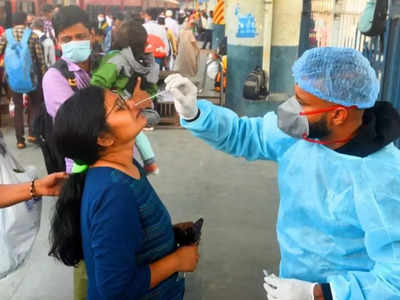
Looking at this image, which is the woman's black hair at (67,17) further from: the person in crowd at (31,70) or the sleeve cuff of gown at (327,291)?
the person in crowd at (31,70)

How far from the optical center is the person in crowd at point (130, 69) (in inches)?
118

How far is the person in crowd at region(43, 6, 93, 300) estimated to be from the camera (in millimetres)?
2549

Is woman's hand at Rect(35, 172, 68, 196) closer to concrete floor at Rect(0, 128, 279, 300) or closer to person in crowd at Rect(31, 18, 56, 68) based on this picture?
concrete floor at Rect(0, 128, 279, 300)

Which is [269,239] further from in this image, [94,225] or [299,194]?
[94,225]

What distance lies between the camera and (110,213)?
1.45 metres

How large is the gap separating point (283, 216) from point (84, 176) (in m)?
0.74

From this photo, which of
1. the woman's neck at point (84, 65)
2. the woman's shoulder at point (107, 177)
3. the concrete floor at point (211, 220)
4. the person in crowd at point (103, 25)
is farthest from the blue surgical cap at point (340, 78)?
the person in crowd at point (103, 25)

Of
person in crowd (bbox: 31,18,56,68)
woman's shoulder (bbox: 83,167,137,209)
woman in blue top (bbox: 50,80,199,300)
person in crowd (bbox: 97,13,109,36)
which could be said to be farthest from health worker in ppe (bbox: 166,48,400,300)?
person in crowd (bbox: 97,13,109,36)

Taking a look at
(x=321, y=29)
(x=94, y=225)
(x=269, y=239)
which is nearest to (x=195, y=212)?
(x=269, y=239)

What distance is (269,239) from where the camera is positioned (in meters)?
3.88

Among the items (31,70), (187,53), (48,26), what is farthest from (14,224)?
(187,53)

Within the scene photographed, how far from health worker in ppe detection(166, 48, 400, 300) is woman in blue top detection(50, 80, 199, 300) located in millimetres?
398

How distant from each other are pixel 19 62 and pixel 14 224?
3.95 meters

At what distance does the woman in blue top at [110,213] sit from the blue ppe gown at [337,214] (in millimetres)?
387
